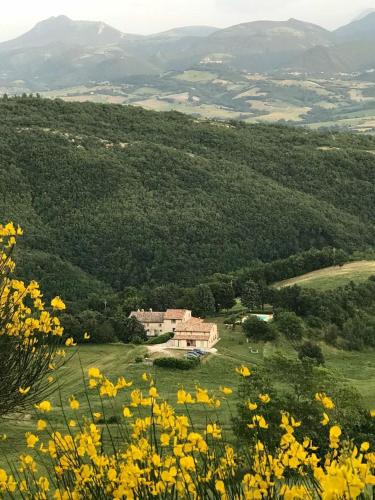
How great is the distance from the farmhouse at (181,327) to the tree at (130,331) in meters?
2.11

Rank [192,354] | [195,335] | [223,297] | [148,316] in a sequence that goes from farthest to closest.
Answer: [223,297] → [148,316] → [195,335] → [192,354]

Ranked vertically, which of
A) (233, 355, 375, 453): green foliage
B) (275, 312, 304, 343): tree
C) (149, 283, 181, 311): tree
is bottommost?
(149, 283, 181, 311): tree

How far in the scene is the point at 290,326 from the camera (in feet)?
184

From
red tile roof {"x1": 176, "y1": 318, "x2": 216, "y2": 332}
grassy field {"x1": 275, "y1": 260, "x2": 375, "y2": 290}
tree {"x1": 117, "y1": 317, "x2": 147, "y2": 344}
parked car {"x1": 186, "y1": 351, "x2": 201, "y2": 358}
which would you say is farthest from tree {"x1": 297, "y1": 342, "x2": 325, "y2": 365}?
grassy field {"x1": 275, "y1": 260, "x2": 375, "y2": 290}

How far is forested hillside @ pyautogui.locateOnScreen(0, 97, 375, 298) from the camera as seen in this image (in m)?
101

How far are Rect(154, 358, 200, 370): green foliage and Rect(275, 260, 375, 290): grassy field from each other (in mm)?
26868

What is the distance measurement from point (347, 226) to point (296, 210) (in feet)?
32.1

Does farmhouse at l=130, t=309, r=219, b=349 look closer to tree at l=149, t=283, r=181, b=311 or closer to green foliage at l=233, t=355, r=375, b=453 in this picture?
tree at l=149, t=283, r=181, b=311

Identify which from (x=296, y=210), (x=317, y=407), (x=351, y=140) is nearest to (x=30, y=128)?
(x=296, y=210)

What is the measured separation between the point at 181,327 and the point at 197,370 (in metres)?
8.87

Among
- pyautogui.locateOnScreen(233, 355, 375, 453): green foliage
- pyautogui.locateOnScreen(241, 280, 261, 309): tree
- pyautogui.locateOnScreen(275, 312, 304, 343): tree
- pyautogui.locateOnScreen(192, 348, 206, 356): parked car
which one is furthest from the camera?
pyautogui.locateOnScreen(241, 280, 261, 309): tree

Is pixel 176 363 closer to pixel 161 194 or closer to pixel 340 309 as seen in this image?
pixel 340 309

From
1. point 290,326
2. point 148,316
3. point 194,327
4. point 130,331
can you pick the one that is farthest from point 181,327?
point 290,326

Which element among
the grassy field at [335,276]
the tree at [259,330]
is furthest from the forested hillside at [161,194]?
the tree at [259,330]
